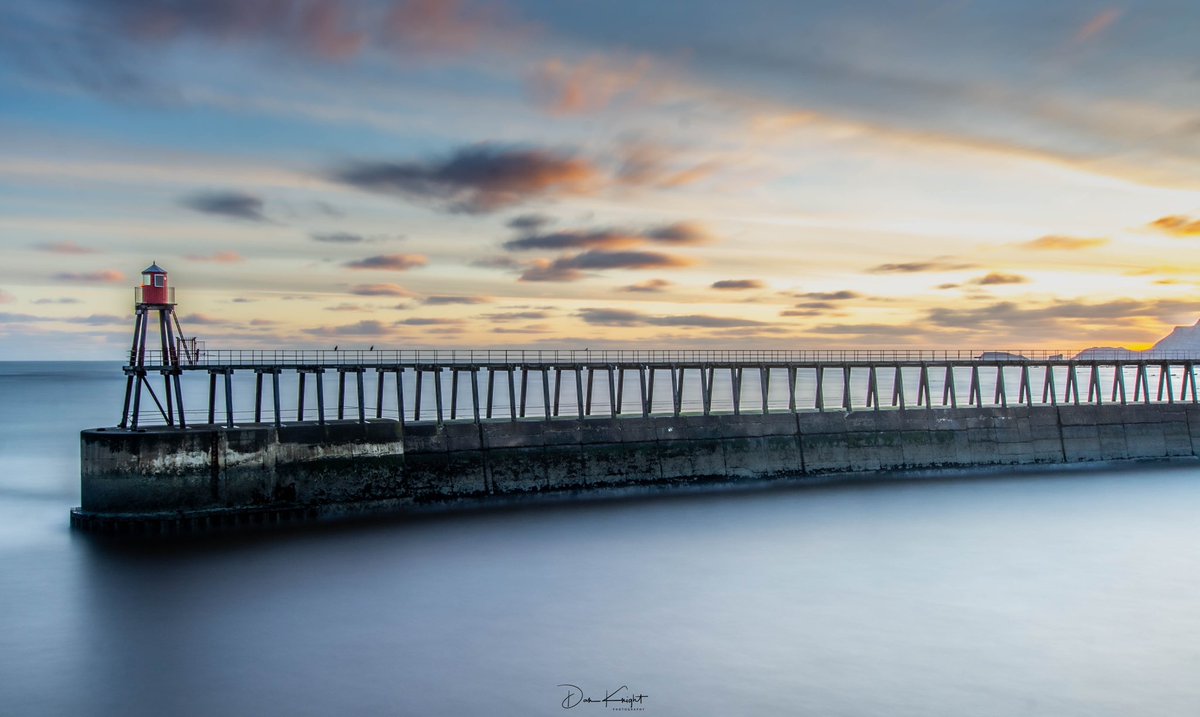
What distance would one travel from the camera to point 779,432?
3222 centimetres

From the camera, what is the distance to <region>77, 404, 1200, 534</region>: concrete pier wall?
74.3ft

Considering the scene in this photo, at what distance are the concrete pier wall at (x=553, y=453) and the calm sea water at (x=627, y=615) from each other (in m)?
1.64

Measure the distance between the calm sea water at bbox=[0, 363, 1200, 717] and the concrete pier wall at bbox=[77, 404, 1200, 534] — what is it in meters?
1.64

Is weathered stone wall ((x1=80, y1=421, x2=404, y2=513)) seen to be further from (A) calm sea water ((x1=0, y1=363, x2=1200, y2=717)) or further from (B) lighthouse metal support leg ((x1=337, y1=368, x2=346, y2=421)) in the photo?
(B) lighthouse metal support leg ((x1=337, y1=368, x2=346, y2=421))

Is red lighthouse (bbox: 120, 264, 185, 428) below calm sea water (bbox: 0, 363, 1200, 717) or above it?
above

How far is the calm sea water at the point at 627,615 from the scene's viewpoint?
14.3m

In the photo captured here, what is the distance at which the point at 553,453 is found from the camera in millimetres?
28531

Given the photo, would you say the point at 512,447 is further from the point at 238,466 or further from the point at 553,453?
the point at 238,466

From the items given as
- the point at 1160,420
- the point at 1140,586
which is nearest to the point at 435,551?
the point at 1140,586

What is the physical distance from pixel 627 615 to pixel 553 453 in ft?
35.4

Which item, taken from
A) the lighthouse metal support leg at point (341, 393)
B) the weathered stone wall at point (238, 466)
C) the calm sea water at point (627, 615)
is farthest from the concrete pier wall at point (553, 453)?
the lighthouse metal support leg at point (341, 393)

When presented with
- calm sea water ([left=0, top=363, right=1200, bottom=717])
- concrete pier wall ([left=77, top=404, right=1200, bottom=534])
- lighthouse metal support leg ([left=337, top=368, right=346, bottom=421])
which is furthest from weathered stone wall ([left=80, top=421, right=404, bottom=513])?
lighthouse metal support leg ([left=337, top=368, right=346, bottom=421])

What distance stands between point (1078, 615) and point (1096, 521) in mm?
10321

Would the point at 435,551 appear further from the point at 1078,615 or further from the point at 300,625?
the point at 1078,615
